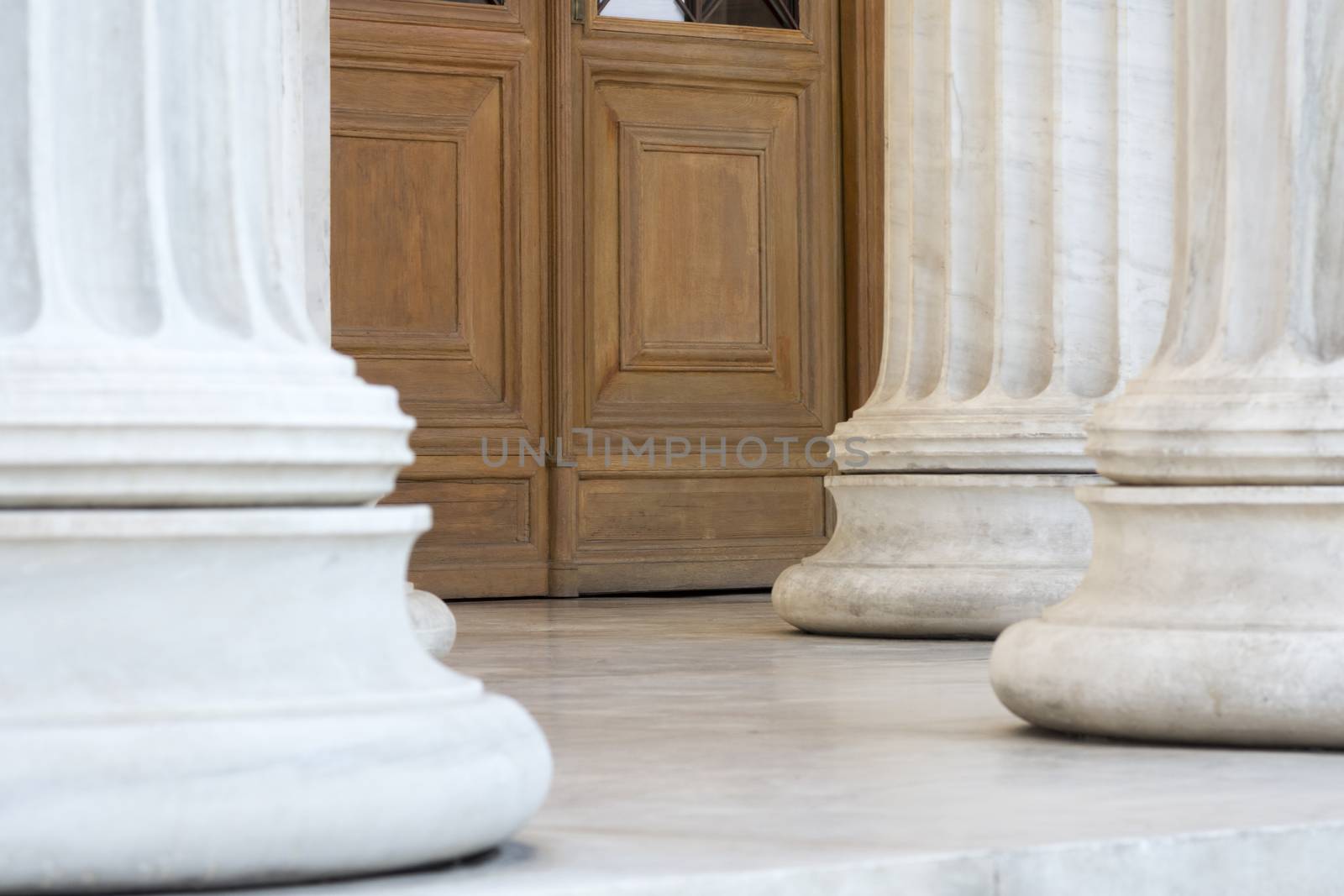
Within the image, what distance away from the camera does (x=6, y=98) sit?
2230 mm

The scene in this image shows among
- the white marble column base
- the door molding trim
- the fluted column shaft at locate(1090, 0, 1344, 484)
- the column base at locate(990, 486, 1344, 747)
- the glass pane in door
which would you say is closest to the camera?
the column base at locate(990, 486, 1344, 747)

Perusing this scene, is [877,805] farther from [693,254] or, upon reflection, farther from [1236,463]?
[693,254]

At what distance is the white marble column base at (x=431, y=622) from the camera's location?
15.3 ft

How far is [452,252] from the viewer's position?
7.72 metres

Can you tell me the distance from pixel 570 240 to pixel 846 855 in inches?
227

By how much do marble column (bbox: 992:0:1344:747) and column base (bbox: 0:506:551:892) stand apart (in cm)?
128

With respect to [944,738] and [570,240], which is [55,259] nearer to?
[944,738]

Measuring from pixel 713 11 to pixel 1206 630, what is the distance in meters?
5.33

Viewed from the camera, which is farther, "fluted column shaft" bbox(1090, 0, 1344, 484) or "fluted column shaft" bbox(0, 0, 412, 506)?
"fluted column shaft" bbox(1090, 0, 1344, 484)

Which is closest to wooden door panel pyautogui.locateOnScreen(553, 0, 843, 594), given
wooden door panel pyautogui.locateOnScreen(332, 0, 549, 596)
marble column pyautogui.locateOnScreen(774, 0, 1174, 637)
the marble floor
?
wooden door panel pyautogui.locateOnScreen(332, 0, 549, 596)

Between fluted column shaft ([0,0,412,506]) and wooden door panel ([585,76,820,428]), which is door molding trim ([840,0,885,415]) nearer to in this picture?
wooden door panel ([585,76,820,428])

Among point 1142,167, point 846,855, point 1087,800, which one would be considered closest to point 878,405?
point 1142,167

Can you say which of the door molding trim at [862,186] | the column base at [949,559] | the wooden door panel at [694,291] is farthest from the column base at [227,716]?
the door molding trim at [862,186]

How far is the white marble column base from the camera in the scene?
4.66m
